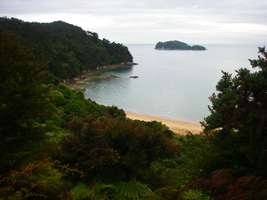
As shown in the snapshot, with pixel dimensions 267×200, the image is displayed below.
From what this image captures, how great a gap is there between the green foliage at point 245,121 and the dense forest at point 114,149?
2cm

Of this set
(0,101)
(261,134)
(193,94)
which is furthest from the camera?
(193,94)

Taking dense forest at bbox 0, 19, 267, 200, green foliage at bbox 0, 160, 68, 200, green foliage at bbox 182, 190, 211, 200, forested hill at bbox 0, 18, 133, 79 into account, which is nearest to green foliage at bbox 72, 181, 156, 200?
dense forest at bbox 0, 19, 267, 200

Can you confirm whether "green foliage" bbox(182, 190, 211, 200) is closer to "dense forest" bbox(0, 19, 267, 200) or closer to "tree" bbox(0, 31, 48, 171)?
"dense forest" bbox(0, 19, 267, 200)

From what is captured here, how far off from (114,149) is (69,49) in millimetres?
88252

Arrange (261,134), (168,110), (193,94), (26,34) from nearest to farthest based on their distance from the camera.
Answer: (261,134), (168,110), (193,94), (26,34)

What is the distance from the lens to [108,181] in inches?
526

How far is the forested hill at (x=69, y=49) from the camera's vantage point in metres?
80.7

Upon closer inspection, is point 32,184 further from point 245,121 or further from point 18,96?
point 245,121


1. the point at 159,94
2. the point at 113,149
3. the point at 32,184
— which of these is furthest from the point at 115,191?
the point at 159,94

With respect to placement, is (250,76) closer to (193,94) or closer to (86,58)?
(193,94)

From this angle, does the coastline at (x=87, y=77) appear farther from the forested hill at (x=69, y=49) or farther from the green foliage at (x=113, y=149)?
the green foliage at (x=113, y=149)

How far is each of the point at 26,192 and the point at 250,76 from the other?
6.49m

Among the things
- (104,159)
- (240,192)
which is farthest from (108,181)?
(240,192)

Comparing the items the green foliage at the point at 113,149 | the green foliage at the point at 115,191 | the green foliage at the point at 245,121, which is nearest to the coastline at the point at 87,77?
the green foliage at the point at 113,149
